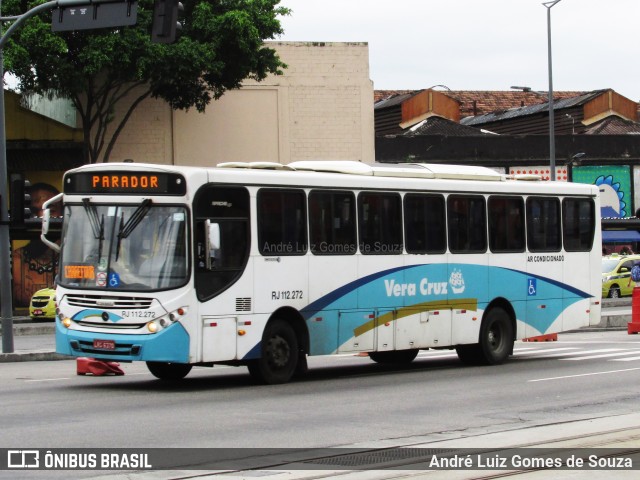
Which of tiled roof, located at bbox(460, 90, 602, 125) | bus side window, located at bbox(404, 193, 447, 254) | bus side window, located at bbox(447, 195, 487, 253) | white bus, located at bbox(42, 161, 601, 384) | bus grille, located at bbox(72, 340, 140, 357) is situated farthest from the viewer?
tiled roof, located at bbox(460, 90, 602, 125)

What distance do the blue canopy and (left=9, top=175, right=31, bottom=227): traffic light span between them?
131 feet

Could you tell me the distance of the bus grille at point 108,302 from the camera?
1636 cm

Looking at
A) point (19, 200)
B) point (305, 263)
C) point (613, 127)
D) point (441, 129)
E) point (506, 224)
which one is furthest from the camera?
point (613, 127)

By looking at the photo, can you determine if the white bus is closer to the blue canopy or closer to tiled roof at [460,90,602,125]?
the blue canopy

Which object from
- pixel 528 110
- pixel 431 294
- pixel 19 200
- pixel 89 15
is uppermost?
pixel 528 110

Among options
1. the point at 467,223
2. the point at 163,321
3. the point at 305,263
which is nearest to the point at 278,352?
the point at 305,263

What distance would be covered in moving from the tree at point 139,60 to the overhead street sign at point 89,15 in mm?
17921

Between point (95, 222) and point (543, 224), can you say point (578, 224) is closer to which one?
point (543, 224)

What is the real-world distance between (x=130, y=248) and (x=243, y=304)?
1770 millimetres

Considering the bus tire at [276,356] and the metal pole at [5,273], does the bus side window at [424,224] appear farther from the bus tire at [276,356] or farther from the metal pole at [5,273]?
the metal pole at [5,273]

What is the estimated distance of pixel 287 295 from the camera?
17.9 meters

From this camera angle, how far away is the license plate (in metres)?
16.4

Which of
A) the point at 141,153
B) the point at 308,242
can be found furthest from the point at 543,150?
the point at 308,242

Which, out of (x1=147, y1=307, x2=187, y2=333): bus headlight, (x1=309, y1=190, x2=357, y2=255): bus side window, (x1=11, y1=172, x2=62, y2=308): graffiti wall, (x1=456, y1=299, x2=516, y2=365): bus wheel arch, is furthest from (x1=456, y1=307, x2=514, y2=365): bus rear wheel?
(x1=11, y1=172, x2=62, y2=308): graffiti wall
